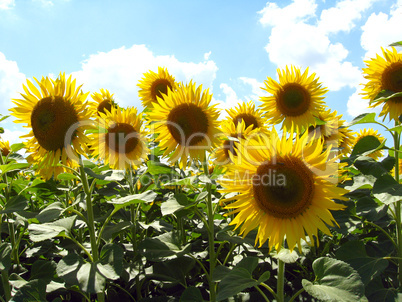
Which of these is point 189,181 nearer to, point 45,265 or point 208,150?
point 208,150

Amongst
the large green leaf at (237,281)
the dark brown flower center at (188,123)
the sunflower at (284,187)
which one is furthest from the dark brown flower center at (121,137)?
the large green leaf at (237,281)

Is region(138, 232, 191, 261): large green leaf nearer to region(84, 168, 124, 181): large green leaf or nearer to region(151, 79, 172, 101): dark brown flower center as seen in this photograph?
region(84, 168, 124, 181): large green leaf

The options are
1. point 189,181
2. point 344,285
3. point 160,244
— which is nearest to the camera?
point 344,285

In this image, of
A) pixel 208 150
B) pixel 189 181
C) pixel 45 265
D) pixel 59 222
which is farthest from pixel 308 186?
pixel 45 265

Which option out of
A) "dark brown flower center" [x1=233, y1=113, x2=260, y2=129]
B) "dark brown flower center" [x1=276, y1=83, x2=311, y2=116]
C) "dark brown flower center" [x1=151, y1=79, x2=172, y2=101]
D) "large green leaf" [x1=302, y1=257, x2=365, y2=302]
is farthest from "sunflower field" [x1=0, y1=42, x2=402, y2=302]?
"dark brown flower center" [x1=151, y1=79, x2=172, y2=101]

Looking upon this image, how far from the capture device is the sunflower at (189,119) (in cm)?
289

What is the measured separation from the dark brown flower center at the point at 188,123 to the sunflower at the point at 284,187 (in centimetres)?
87

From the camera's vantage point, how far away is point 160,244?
2449 mm

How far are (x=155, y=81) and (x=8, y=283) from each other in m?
3.25

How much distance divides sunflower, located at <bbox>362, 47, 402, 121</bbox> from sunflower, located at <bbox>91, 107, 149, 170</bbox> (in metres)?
2.40

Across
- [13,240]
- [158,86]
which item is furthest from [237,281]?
[158,86]

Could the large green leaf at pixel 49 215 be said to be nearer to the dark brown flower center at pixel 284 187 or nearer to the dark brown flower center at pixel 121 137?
the dark brown flower center at pixel 121 137

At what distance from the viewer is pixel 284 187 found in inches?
76.6

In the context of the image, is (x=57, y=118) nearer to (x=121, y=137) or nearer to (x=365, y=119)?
(x=121, y=137)
